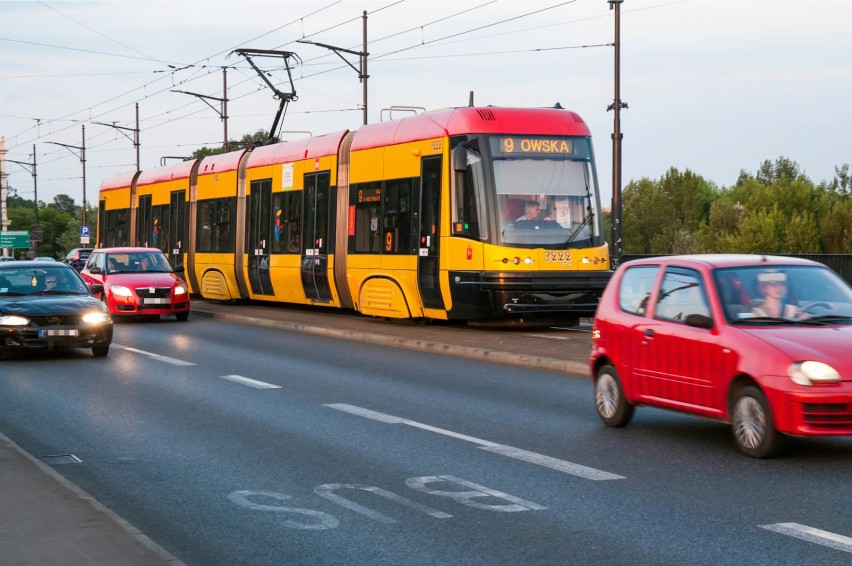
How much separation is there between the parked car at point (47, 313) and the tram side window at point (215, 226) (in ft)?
43.6

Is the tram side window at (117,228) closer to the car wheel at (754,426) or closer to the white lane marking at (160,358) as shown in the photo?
the white lane marking at (160,358)

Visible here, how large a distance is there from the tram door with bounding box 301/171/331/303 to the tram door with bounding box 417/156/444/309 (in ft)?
15.5

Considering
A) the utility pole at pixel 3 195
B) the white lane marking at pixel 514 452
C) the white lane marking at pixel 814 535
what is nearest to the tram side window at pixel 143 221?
the white lane marking at pixel 514 452

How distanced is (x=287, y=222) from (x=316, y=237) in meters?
1.95

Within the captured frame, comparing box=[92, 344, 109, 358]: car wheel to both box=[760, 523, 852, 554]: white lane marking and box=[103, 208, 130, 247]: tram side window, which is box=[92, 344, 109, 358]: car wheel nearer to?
box=[760, 523, 852, 554]: white lane marking

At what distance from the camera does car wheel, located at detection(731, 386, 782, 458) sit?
9.11 meters

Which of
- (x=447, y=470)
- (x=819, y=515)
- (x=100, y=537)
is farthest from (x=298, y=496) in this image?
(x=819, y=515)

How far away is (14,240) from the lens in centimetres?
11100

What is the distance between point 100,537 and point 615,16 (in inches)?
1001

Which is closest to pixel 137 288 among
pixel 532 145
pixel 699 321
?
pixel 532 145

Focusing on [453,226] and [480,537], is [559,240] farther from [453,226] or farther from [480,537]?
[480,537]

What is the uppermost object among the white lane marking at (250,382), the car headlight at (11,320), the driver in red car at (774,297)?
the driver in red car at (774,297)

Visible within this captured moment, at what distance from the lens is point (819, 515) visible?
285 inches

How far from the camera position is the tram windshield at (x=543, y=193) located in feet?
70.7
